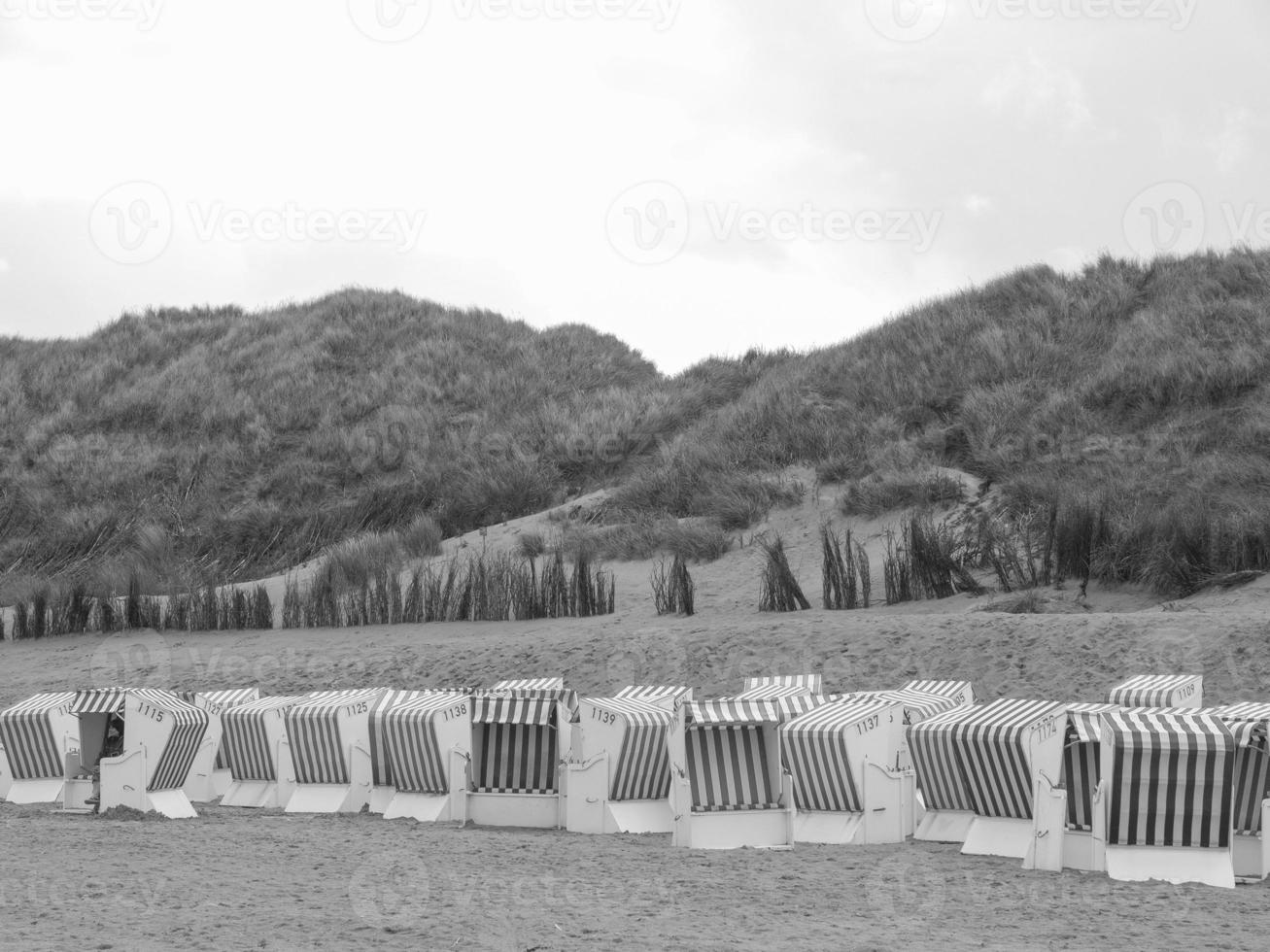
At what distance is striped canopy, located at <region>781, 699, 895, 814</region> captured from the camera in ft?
30.8

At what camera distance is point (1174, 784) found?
25.7 ft

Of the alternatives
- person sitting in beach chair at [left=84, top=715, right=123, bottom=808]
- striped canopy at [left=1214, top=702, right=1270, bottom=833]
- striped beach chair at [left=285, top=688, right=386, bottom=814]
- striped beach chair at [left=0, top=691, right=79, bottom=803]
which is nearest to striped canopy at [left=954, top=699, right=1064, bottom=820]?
striped canopy at [left=1214, top=702, right=1270, bottom=833]

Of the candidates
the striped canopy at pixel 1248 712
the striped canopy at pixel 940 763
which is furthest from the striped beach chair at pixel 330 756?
the striped canopy at pixel 1248 712

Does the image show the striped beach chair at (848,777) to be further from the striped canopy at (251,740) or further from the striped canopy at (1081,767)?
the striped canopy at (251,740)

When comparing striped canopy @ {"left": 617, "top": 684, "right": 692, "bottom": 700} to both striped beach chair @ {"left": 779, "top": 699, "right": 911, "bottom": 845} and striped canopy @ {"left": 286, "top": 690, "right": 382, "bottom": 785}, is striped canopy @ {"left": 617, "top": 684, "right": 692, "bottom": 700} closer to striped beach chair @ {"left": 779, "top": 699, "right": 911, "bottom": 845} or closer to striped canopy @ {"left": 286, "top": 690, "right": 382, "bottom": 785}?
striped canopy @ {"left": 286, "top": 690, "right": 382, "bottom": 785}

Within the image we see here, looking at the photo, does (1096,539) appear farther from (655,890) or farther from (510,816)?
(655,890)

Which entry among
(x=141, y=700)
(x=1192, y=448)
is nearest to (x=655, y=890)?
(x=141, y=700)

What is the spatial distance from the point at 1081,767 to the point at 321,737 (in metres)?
5.91

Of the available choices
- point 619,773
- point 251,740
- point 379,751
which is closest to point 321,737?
point 379,751

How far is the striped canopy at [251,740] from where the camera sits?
475 inches

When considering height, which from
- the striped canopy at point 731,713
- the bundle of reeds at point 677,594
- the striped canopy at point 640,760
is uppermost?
the bundle of reeds at point 677,594

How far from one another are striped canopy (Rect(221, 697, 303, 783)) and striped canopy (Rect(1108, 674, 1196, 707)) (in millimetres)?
6509

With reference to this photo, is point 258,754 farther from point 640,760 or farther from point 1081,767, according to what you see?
point 1081,767

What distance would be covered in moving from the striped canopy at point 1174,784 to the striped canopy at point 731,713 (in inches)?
90.5
